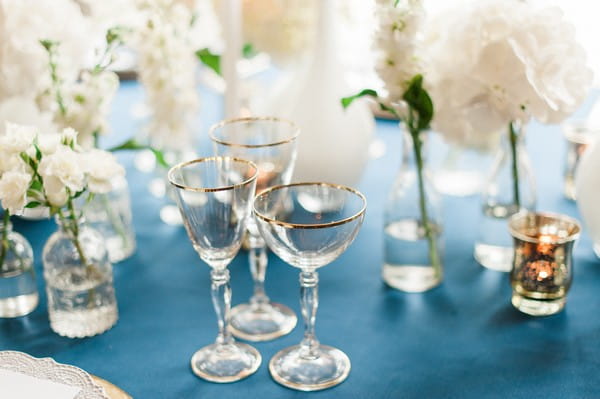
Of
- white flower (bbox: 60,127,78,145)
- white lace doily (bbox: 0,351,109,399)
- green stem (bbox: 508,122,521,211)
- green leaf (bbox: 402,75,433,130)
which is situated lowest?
white lace doily (bbox: 0,351,109,399)

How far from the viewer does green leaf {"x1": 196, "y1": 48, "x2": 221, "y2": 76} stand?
4.25ft

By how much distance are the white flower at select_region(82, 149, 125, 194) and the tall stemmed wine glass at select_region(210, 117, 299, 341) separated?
0.44 ft

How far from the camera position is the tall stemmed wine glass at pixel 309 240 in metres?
0.81

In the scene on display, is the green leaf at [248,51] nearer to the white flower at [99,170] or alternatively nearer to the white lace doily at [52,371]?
the white flower at [99,170]

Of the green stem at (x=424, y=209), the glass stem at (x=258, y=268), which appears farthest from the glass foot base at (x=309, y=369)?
the green stem at (x=424, y=209)

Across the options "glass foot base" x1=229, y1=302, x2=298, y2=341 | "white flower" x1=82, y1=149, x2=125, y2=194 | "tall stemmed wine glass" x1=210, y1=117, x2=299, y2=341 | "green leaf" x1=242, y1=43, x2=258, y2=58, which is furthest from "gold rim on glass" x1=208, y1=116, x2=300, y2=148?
"green leaf" x1=242, y1=43, x2=258, y2=58

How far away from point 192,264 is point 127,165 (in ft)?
1.38

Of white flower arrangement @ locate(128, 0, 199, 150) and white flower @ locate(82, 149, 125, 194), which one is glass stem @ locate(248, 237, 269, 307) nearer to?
white flower @ locate(82, 149, 125, 194)

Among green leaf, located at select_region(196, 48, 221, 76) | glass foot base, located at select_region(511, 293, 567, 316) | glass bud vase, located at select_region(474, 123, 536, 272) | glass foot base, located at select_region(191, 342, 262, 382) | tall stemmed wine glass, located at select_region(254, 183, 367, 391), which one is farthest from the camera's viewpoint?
green leaf, located at select_region(196, 48, 221, 76)

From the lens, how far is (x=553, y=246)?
0.99 metres

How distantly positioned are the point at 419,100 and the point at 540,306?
327mm

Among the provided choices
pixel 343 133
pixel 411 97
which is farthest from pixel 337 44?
pixel 411 97

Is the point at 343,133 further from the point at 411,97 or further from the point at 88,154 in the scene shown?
the point at 88,154

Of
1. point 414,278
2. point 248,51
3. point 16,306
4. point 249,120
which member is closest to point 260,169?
point 249,120
